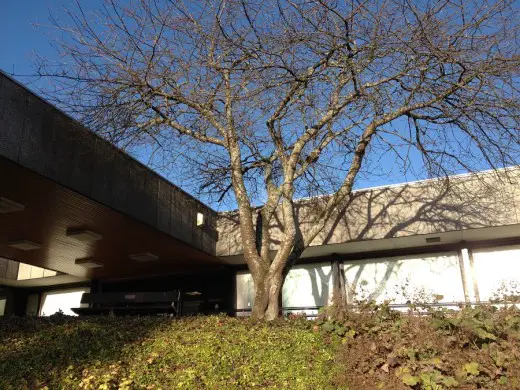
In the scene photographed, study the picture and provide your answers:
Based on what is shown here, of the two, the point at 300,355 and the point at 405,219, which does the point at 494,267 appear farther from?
the point at 300,355

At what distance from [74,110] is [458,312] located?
6692 mm

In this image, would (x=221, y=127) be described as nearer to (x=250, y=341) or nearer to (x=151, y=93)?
(x=151, y=93)

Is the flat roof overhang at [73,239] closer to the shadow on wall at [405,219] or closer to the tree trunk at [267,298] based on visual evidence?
the shadow on wall at [405,219]

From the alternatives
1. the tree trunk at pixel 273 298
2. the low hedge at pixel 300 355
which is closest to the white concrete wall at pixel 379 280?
the tree trunk at pixel 273 298

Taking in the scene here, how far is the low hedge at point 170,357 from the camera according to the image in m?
5.66

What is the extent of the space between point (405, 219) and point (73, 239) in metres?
8.06

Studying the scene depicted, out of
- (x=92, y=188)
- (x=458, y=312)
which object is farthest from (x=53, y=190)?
(x=458, y=312)

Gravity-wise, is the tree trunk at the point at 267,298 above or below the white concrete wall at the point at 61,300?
below

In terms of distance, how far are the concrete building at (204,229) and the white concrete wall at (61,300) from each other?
217 cm

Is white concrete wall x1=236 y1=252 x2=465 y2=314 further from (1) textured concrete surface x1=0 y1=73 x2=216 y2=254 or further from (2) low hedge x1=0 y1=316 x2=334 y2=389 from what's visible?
(2) low hedge x1=0 y1=316 x2=334 y2=389

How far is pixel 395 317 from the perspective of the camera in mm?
6676

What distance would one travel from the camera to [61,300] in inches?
768

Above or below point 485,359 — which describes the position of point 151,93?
above

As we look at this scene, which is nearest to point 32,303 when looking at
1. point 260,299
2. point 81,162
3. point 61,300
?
point 61,300
